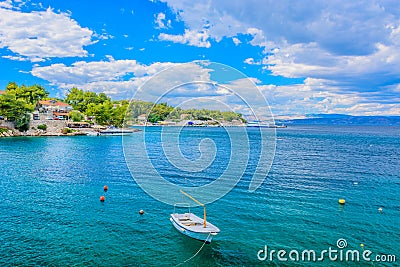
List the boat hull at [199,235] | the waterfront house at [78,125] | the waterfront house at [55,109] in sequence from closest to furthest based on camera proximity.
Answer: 1. the boat hull at [199,235]
2. the waterfront house at [78,125]
3. the waterfront house at [55,109]

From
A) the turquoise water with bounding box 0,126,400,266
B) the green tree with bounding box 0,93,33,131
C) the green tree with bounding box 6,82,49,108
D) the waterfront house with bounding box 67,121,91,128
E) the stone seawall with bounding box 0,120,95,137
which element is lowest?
the turquoise water with bounding box 0,126,400,266

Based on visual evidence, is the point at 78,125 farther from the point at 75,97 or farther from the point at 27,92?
the point at 75,97

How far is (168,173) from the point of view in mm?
47688

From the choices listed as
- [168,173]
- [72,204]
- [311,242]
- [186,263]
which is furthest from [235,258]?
[168,173]

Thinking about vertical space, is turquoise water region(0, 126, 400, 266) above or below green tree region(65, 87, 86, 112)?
below

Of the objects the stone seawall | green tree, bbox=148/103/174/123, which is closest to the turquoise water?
green tree, bbox=148/103/174/123

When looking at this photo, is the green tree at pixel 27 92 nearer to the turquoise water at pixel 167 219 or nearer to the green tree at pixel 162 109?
the turquoise water at pixel 167 219

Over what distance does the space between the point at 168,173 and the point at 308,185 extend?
21.5 m

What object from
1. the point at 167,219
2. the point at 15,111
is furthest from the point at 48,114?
the point at 167,219

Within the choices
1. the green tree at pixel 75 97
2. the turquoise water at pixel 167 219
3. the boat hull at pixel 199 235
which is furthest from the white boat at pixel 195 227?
the green tree at pixel 75 97

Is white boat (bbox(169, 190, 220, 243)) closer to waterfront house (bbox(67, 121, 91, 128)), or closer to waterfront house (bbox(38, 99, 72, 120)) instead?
waterfront house (bbox(67, 121, 91, 128))

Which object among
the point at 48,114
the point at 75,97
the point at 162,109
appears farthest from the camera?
the point at 75,97

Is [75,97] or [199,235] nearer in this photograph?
[199,235]

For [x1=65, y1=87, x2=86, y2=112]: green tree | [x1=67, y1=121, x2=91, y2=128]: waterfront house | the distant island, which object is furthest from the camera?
[x1=65, y1=87, x2=86, y2=112]: green tree
